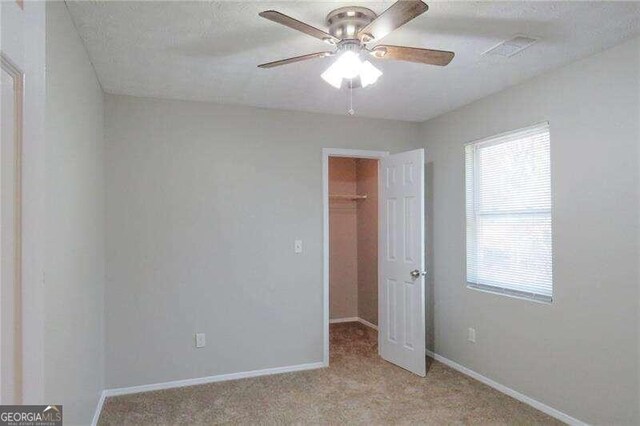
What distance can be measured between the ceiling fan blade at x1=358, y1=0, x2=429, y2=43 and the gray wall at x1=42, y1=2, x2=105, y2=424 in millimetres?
1366

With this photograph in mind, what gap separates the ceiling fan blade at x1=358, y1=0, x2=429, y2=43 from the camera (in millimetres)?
1539

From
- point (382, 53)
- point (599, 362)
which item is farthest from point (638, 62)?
point (599, 362)

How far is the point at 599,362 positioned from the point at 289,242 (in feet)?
8.18

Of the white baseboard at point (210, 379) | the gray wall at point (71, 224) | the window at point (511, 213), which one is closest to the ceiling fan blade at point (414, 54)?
the window at point (511, 213)

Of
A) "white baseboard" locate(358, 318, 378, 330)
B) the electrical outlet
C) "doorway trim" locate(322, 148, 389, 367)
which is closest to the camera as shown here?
the electrical outlet

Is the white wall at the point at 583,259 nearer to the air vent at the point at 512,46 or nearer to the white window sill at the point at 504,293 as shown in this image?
the white window sill at the point at 504,293

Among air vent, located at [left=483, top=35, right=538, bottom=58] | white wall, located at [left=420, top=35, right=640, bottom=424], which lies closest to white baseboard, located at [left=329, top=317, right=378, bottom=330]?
white wall, located at [left=420, top=35, right=640, bottom=424]

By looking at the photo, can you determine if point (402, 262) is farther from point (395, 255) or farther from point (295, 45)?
point (295, 45)

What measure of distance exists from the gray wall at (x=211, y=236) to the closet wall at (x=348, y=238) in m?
1.56

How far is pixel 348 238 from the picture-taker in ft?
18.4

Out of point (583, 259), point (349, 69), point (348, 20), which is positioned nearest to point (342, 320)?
point (583, 259)

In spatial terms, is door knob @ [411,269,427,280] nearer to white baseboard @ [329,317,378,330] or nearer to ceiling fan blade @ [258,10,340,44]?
white baseboard @ [329,317,378,330]

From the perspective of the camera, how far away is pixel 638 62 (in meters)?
2.32

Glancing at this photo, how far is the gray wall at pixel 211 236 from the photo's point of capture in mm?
3295
